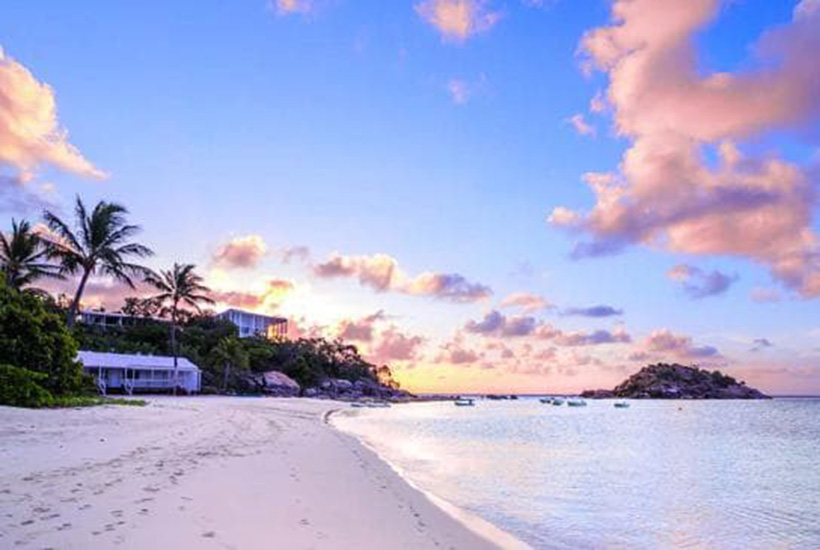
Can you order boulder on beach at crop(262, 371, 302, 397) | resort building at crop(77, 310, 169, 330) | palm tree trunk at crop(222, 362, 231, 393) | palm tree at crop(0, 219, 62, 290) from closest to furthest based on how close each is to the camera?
palm tree at crop(0, 219, 62, 290) → palm tree trunk at crop(222, 362, 231, 393) → boulder on beach at crop(262, 371, 302, 397) → resort building at crop(77, 310, 169, 330)

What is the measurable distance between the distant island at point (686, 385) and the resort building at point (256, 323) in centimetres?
10777

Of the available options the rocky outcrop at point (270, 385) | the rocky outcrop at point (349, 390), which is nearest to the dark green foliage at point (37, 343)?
the rocky outcrop at point (270, 385)

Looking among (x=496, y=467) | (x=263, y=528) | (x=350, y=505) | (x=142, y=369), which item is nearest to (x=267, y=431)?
(x=496, y=467)

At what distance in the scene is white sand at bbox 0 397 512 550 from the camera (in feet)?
20.7

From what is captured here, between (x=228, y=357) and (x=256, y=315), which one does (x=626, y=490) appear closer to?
(x=228, y=357)

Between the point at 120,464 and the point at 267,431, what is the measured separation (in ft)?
38.4

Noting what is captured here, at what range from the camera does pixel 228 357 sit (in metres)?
66.8

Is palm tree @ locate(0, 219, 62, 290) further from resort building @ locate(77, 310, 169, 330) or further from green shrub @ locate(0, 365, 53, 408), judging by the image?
resort building @ locate(77, 310, 169, 330)

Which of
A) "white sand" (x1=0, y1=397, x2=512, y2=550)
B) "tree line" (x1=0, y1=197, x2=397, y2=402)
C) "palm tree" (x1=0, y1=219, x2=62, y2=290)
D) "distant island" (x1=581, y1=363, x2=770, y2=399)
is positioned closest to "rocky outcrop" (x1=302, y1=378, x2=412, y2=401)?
"tree line" (x1=0, y1=197, x2=397, y2=402)

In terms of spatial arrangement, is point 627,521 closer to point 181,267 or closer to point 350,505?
point 350,505

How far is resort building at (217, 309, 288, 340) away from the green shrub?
8702cm

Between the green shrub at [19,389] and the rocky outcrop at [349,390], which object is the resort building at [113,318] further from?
the green shrub at [19,389]

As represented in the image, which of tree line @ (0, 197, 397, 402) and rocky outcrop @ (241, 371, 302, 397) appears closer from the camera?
tree line @ (0, 197, 397, 402)

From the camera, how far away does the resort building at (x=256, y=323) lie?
113 m
